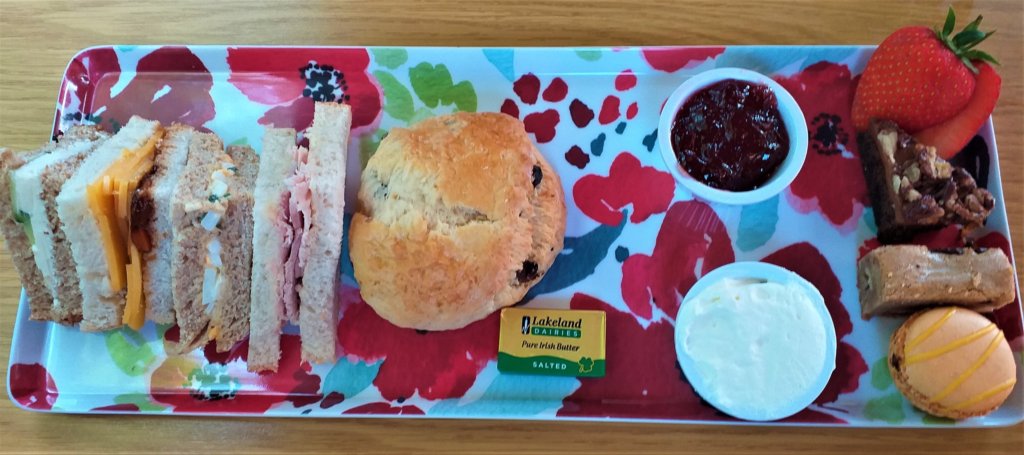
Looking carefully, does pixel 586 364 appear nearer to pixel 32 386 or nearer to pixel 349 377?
pixel 349 377

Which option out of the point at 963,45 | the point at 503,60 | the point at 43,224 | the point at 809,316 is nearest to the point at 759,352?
the point at 809,316

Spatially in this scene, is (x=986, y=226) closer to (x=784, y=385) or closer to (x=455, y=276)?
(x=784, y=385)

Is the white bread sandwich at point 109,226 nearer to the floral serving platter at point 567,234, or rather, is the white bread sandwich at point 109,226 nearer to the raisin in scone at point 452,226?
the floral serving platter at point 567,234

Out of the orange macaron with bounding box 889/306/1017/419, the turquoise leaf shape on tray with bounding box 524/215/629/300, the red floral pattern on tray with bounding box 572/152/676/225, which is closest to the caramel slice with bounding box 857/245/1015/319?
the orange macaron with bounding box 889/306/1017/419

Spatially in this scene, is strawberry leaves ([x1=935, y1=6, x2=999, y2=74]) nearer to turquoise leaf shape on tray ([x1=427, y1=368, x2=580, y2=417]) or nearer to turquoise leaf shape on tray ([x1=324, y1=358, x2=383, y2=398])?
turquoise leaf shape on tray ([x1=427, y1=368, x2=580, y2=417])

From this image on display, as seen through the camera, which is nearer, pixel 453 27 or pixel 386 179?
pixel 386 179

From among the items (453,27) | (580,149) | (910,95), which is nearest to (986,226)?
(910,95)
